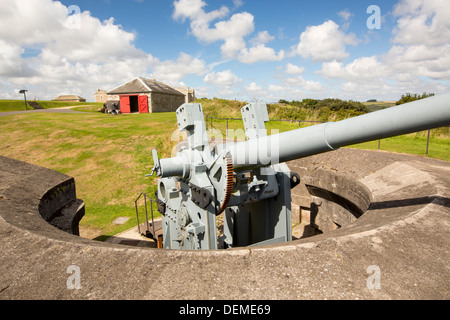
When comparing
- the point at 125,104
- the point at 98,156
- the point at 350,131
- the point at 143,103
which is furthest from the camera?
the point at 125,104

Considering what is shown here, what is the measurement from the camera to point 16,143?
15.0 metres

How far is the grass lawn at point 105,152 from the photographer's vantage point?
8719 millimetres

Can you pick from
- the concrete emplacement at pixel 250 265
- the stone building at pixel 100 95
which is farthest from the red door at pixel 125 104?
the stone building at pixel 100 95

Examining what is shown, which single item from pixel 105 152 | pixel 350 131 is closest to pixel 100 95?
pixel 105 152

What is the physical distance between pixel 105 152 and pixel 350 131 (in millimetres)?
12759

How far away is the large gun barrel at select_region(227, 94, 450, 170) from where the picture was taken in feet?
6.15

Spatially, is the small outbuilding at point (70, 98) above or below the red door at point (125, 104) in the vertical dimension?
above

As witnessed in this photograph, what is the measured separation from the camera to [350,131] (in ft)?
7.45

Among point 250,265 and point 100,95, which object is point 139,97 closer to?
point 250,265

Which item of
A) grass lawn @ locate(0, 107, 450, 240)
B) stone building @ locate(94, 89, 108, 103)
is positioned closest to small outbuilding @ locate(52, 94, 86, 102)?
stone building @ locate(94, 89, 108, 103)

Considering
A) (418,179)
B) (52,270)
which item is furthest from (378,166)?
(52,270)

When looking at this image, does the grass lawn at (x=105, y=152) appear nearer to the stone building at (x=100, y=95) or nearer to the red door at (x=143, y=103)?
the red door at (x=143, y=103)

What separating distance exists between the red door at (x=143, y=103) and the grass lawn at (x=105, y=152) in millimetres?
8957

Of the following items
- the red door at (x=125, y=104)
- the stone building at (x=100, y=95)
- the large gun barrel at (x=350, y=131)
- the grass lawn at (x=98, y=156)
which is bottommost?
the grass lawn at (x=98, y=156)
